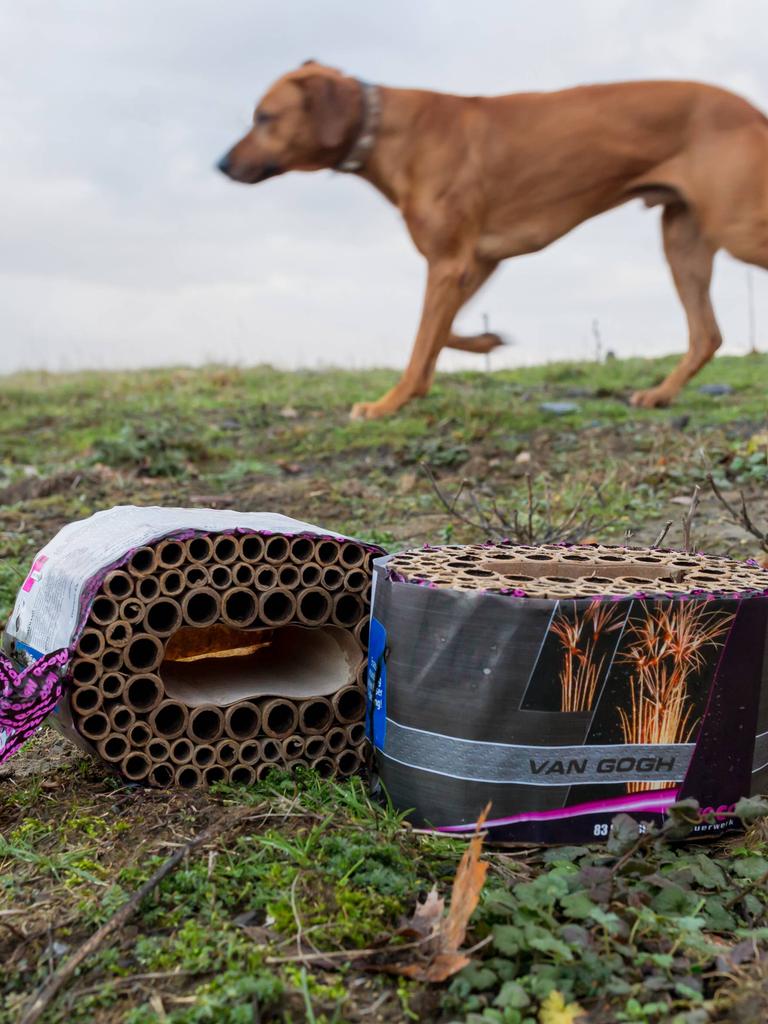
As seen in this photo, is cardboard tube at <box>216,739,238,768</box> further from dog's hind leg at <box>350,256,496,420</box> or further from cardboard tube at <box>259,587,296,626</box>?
dog's hind leg at <box>350,256,496,420</box>

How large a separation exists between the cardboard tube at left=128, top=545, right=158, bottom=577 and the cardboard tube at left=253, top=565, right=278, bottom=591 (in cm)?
19

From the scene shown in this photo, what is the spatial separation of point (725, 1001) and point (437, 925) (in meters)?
0.37

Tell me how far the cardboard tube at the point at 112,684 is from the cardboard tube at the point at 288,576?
34 cm

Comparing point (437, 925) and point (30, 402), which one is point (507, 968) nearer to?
point (437, 925)

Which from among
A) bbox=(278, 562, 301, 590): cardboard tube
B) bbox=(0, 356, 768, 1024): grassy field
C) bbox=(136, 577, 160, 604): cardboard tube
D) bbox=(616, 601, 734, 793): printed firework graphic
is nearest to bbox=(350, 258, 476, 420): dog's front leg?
bbox=(0, 356, 768, 1024): grassy field

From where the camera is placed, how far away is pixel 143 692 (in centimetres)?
198

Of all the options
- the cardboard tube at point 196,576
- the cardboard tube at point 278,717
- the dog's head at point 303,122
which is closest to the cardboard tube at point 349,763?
the cardboard tube at point 278,717

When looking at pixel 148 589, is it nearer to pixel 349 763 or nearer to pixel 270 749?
pixel 270 749

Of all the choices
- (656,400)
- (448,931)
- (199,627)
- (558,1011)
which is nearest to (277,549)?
(199,627)

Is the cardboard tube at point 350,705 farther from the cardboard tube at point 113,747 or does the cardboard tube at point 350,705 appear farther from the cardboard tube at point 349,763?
the cardboard tube at point 113,747

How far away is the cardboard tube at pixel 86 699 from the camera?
1885 millimetres

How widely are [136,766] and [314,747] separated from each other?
0.34 metres

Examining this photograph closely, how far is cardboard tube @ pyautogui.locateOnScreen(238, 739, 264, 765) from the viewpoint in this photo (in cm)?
199

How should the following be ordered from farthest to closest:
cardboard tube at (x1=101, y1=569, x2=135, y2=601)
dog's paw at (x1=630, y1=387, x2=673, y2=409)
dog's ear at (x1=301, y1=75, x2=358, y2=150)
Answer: dog's paw at (x1=630, y1=387, x2=673, y2=409) → dog's ear at (x1=301, y1=75, x2=358, y2=150) → cardboard tube at (x1=101, y1=569, x2=135, y2=601)
